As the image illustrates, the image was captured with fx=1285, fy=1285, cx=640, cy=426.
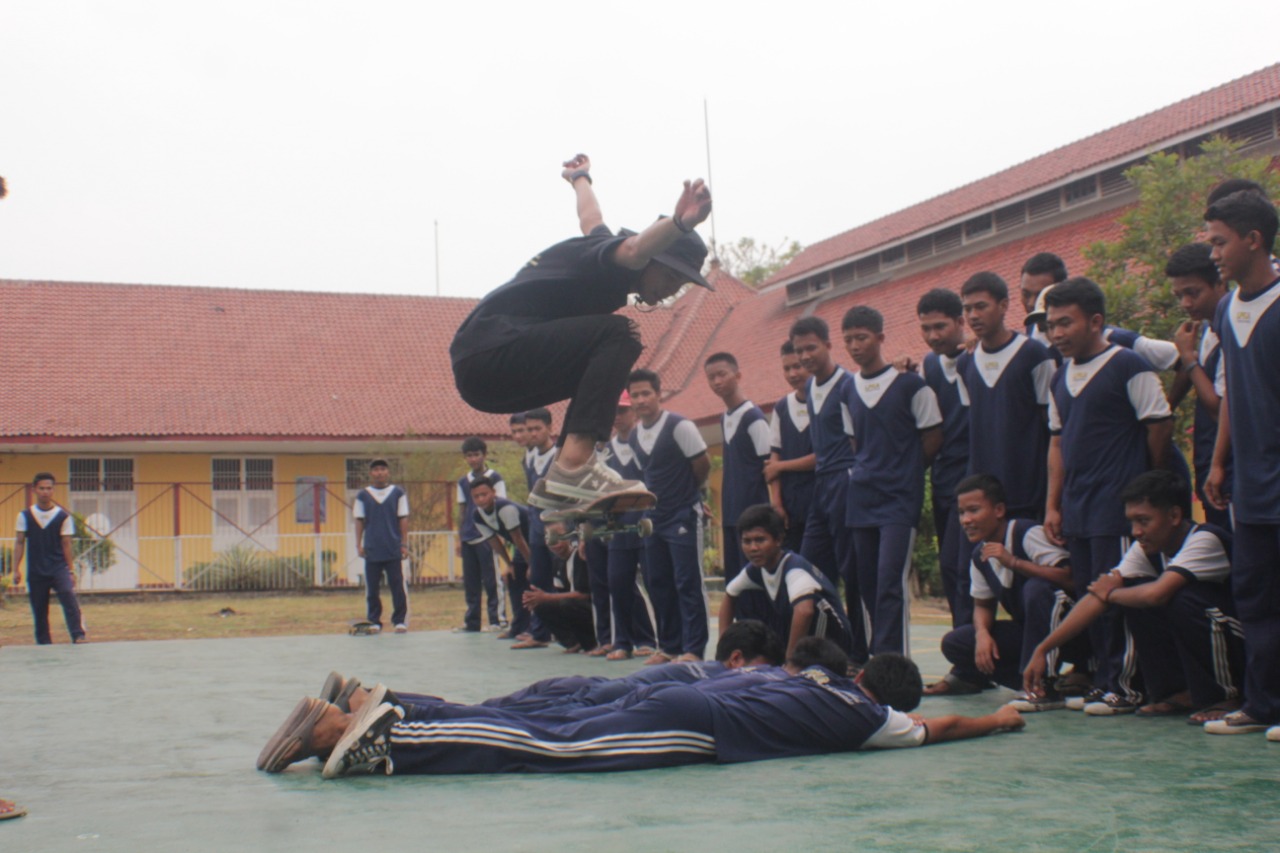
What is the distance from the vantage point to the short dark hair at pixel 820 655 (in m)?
5.18

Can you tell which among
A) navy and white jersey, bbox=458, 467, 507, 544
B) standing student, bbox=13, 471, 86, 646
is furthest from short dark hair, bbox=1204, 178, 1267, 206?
standing student, bbox=13, 471, 86, 646

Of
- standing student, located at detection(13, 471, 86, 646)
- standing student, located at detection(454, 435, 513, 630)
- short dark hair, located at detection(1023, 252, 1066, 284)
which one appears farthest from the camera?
standing student, located at detection(13, 471, 86, 646)

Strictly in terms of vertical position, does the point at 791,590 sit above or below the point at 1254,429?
below

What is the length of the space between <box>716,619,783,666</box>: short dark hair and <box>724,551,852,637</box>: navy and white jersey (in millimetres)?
845

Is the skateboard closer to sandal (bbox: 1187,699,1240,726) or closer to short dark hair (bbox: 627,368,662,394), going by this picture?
sandal (bbox: 1187,699,1240,726)

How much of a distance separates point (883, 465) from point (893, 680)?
198cm

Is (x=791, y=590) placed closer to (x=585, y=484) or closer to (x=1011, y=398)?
(x=1011, y=398)

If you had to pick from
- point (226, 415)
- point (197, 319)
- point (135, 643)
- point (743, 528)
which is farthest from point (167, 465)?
point (743, 528)

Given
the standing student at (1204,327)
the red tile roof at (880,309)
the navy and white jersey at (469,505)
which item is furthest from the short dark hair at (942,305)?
the red tile roof at (880,309)

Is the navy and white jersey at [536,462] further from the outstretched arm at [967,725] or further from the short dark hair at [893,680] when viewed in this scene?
the outstretched arm at [967,725]

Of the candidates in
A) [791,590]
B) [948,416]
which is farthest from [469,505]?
[948,416]

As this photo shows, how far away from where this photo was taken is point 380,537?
13.1 m

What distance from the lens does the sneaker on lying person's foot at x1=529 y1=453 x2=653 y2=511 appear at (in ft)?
17.1

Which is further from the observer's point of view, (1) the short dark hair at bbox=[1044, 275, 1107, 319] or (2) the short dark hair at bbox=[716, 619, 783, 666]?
(2) the short dark hair at bbox=[716, 619, 783, 666]
